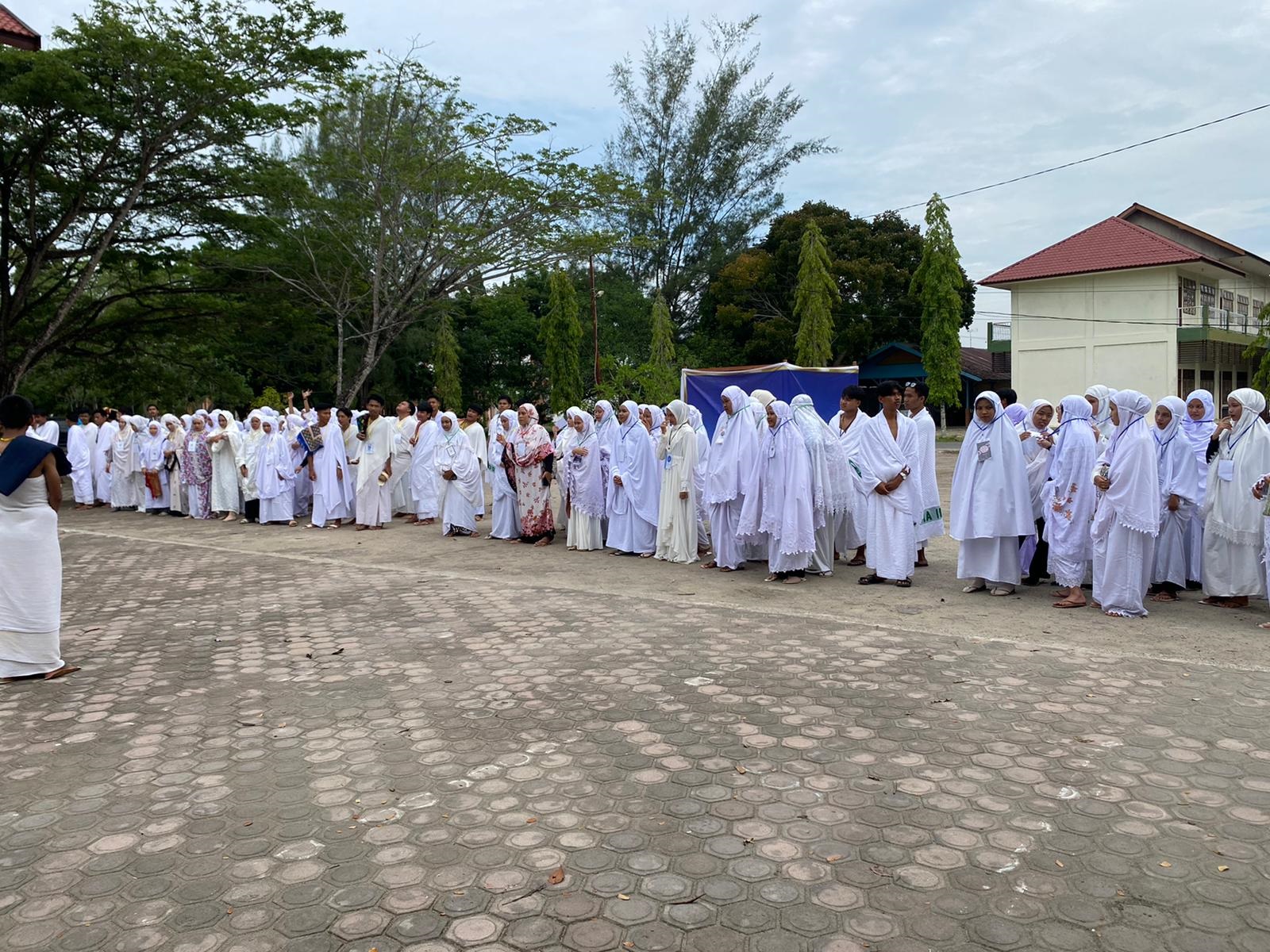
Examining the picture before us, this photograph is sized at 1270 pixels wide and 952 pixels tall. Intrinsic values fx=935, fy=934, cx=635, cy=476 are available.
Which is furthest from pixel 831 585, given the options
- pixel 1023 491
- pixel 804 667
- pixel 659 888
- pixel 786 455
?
pixel 659 888

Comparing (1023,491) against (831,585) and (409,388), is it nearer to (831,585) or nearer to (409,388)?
(831,585)

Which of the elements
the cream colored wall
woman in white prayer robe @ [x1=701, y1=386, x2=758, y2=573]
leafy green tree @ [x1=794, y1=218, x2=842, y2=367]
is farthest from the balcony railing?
woman in white prayer robe @ [x1=701, y1=386, x2=758, y2=573]

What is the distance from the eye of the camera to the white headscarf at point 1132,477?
673 centimetres

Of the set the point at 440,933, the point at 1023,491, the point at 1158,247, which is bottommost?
the point at 440,933

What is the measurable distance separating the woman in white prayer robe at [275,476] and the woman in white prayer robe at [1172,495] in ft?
36.4

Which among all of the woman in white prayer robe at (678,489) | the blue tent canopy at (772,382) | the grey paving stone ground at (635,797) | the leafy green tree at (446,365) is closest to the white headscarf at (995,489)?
the grey paving stone ground at (635,797)

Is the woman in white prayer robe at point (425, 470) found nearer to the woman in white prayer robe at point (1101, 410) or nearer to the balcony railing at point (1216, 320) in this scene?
the woman in white prayer robe at point (1101, 410)

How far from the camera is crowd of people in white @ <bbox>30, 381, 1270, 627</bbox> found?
7.00 meters

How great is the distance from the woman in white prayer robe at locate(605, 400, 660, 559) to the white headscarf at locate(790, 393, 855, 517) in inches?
86.4

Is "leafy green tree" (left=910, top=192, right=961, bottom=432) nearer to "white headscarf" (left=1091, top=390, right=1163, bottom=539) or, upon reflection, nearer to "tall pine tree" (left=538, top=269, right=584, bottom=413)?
"tall pine tree" (left=538, top=269, right=584, bottom=413)

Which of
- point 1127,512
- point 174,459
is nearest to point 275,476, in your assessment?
point 174,459

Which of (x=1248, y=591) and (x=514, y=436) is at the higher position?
(x=514, y=436)

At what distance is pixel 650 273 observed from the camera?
137 feet

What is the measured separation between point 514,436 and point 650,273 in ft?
104
